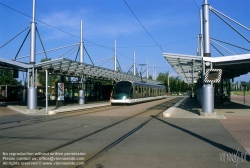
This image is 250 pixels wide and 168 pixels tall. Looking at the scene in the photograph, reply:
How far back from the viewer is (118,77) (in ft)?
145

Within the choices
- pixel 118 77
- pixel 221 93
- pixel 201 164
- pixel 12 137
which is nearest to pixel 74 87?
pixel 118 77

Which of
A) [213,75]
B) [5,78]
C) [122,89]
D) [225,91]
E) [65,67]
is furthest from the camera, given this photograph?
[5,78]

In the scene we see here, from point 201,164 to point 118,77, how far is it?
123 feet

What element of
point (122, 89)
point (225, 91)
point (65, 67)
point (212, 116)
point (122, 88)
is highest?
point (65, 67)

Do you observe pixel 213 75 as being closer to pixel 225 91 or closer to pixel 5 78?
pixel 225 91

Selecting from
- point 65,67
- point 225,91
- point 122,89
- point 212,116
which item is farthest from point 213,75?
point 122,89

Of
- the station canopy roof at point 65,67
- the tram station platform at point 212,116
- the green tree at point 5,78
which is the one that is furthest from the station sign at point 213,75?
the green tree at point 5,78

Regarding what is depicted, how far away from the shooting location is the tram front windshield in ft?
110

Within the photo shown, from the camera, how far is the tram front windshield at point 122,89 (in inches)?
1323

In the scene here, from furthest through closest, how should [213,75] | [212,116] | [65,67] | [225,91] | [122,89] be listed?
[122,89], [225,91], [65,67], [212,116], [213,75]

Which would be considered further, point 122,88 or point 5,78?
point 5,78

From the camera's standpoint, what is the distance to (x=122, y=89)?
33781 mm

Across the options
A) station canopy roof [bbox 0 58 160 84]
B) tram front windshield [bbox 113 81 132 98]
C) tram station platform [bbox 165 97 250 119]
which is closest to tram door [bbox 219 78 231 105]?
tram station platform [bbox 165 97 250 119]

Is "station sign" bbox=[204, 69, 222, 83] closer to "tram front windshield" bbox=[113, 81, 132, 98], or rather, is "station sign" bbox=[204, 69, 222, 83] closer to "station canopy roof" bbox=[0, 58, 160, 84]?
"station canopy roof" bbox=[0, 58, 160, 84]
